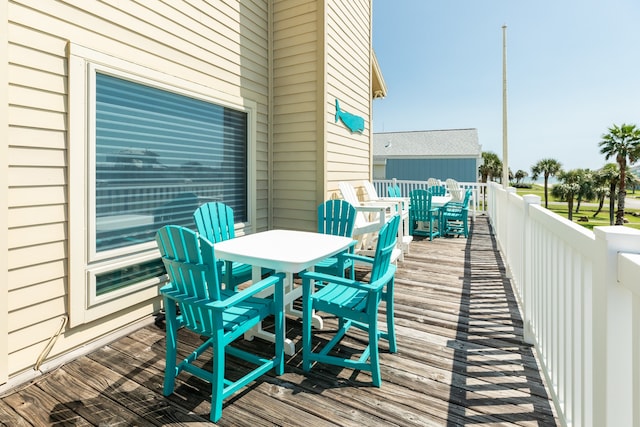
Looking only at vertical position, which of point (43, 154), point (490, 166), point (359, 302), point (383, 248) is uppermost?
point (490, 166)

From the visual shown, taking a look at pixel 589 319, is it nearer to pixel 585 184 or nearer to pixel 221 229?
pixel 221 229

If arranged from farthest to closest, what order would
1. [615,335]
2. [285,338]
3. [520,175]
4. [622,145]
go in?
[520,175], [622,145], [285,338], [615,335]

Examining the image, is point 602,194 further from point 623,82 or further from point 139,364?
point 139,364

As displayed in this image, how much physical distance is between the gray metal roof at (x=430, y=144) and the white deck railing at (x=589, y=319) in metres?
17.9

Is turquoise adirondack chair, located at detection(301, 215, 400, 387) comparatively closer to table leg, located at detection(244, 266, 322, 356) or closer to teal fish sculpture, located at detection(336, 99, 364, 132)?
table leg, located at detection(244, 266, 322, 356)

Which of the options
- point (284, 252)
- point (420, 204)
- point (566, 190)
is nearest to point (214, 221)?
point (284, 252)

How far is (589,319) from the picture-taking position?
3.83ft

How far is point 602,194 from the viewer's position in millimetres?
34500

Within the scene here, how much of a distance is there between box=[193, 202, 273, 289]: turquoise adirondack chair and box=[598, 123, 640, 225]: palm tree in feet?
104

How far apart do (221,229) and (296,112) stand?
204cm

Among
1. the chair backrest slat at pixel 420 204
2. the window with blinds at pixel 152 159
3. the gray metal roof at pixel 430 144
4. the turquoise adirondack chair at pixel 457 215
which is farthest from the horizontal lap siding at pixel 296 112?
the gray metal roof at pixel 430 144

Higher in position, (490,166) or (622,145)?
(622,145)

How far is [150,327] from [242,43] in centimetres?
322

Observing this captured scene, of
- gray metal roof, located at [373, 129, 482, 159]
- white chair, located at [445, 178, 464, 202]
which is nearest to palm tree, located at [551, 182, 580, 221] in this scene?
gray metal roof, located at [373, 129, 482, 159]
